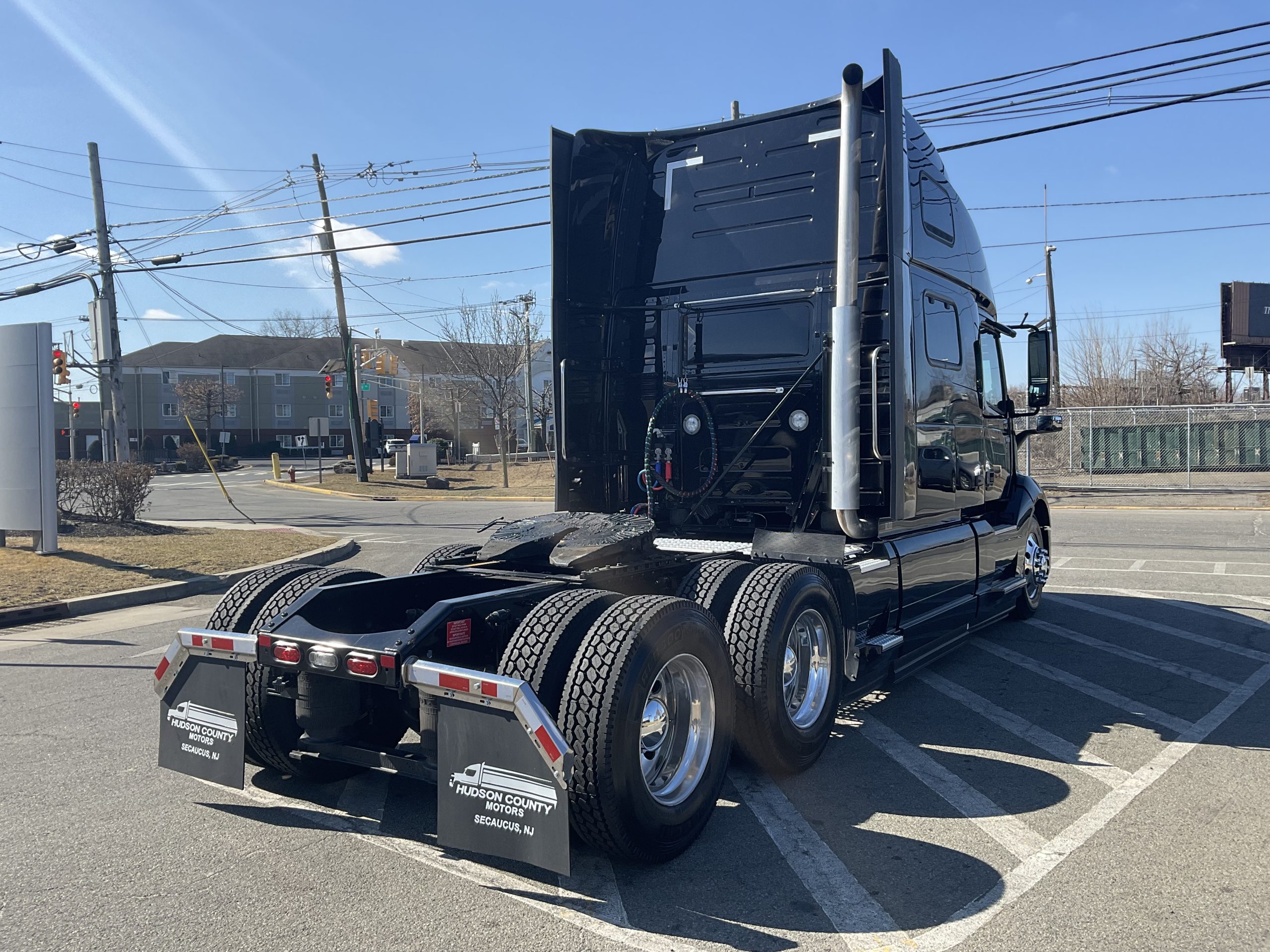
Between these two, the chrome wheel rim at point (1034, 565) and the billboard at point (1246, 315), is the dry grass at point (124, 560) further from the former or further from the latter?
the billboard at point (1246, 315)

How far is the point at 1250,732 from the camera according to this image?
199 inches

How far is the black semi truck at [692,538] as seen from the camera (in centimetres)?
335

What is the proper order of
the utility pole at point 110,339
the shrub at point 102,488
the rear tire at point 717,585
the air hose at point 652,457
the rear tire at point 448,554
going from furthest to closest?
the utility pole at point 110,339 < the shrub at point 102,488 < the air hose at point 652,457 < the rear tire at point 448,554 < the rear tire at point 717,585

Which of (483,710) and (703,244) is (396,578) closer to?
(483,710)

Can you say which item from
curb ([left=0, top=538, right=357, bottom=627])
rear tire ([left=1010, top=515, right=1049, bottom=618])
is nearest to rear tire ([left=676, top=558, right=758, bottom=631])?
rear tire ([left=1010, top=515, right=1049, bottom=618])

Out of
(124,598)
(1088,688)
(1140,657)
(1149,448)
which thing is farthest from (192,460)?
(1088,688)

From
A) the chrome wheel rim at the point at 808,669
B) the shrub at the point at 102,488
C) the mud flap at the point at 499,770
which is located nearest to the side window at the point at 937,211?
the chrome wheel rim at the point at 808,669

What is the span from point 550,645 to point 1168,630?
21.1ft

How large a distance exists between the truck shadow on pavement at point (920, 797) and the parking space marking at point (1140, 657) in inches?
0.7

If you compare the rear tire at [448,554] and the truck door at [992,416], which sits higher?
the truck door at [992,416]

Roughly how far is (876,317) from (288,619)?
341cm

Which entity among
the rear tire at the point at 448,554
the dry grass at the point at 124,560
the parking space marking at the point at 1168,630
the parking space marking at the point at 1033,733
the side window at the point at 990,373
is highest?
the side window at the point at 990,373

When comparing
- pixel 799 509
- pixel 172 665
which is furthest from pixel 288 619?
pixel 799 509

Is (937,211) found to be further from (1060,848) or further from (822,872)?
(822,872)
